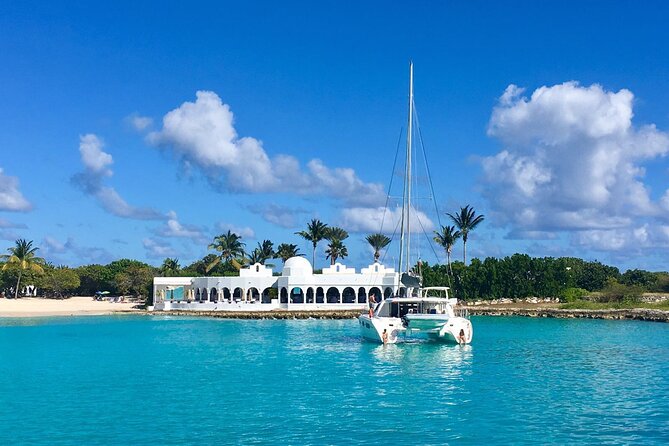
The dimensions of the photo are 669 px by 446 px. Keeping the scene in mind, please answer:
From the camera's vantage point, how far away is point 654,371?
1329 inches

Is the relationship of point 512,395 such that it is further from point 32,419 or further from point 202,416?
point 32,419

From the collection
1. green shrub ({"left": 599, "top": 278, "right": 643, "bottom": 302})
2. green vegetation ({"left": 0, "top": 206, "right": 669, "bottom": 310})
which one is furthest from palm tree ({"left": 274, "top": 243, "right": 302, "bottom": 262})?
green shrub ({"left": 599, "top": 278, "right": 643, "bottom": 302})

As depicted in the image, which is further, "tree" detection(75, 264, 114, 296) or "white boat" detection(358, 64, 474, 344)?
"tree" detection(75, 264, 114, 296)

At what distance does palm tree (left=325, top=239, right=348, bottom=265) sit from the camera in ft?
357

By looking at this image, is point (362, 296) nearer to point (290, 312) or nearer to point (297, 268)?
point (297, 268)

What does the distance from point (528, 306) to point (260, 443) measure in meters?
72.1

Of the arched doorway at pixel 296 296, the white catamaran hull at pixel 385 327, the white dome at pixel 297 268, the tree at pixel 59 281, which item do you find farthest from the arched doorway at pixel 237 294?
the white catamaran hull at pixel 385 327

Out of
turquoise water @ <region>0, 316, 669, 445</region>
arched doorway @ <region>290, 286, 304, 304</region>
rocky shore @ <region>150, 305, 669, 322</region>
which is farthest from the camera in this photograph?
arched doorway @ <region>290, 286, 304, 304</region>

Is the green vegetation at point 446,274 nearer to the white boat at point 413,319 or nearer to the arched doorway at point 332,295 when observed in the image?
the arched doorway at point 332,295

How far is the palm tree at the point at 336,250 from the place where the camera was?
108750 mm

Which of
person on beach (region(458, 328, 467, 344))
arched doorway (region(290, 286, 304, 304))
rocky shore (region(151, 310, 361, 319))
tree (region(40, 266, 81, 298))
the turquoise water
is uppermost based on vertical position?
tree (region(40, 266, 81, 298))

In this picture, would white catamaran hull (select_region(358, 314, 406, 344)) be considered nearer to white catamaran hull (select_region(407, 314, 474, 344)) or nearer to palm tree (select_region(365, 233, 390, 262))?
white catamaran hull (select_region(407, 314, 474, 344))

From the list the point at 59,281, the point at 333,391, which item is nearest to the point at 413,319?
the point at 333,391

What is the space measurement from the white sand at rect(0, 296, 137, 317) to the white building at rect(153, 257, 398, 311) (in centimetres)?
873
